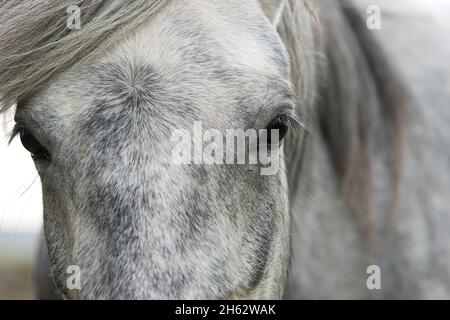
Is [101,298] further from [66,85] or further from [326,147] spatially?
[326,147]

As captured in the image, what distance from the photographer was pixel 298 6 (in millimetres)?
2303

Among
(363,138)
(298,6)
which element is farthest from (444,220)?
(298,6)

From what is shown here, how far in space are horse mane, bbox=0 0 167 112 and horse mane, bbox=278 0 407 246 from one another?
105cm

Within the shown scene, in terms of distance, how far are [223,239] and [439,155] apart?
5.02 feet

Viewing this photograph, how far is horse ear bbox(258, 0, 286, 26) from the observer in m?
2.10

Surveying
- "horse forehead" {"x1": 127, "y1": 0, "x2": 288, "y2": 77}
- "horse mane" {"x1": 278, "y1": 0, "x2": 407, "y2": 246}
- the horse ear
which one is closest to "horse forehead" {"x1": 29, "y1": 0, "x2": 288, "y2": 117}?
"horse forehead" {"x1": 127, "y1": 0, "x2": 288, "y2": 77}

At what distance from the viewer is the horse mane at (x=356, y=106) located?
272 cm

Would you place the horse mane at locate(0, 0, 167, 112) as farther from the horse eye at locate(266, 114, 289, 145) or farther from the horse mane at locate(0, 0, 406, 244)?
the horse eye at locate(266, 114, 289, 145)

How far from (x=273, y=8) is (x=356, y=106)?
842mm

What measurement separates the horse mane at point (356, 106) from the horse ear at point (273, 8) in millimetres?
514

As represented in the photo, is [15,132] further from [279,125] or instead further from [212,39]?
[279,125]
